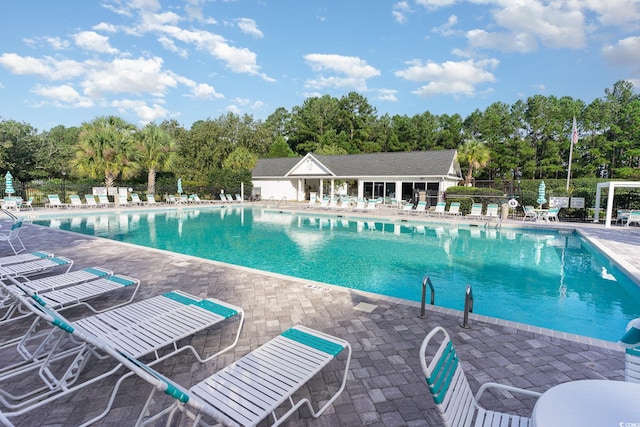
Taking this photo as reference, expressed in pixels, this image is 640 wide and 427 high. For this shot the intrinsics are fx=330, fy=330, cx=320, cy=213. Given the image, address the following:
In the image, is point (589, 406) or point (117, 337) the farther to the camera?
point (117, 337)

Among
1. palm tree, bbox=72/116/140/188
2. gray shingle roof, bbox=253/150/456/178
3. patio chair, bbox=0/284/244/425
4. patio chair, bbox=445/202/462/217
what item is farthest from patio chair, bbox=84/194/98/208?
patio chair, bbox=445/202/462/217

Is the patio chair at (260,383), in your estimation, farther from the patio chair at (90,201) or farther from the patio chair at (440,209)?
the patio chair at (90,201)

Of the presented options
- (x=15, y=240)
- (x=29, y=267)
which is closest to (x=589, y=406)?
(x=29, y=267)

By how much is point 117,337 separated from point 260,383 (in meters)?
1.66

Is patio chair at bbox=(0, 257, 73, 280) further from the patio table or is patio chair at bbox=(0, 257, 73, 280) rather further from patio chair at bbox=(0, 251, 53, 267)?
the patio table

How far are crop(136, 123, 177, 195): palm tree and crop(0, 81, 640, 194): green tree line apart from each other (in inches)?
2.9

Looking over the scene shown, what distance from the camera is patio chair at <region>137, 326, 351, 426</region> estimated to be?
6.75ft

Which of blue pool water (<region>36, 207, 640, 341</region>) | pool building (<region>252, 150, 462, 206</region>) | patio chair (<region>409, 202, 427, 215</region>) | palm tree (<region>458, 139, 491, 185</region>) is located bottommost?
blue pool water (<region>36, 207, 640, 341</region>)

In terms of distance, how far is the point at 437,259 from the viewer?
32.3 ft

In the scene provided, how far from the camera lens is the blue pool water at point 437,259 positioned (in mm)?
6359

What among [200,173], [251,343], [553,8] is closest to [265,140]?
[200,173]

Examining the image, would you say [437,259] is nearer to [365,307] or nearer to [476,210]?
[365,307]

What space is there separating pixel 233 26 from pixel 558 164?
115ft

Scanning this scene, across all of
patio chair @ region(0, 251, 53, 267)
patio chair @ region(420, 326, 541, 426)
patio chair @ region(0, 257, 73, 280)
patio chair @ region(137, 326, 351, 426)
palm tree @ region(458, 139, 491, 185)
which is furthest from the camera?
palm tree @ region(458, 139, 491, 185)
